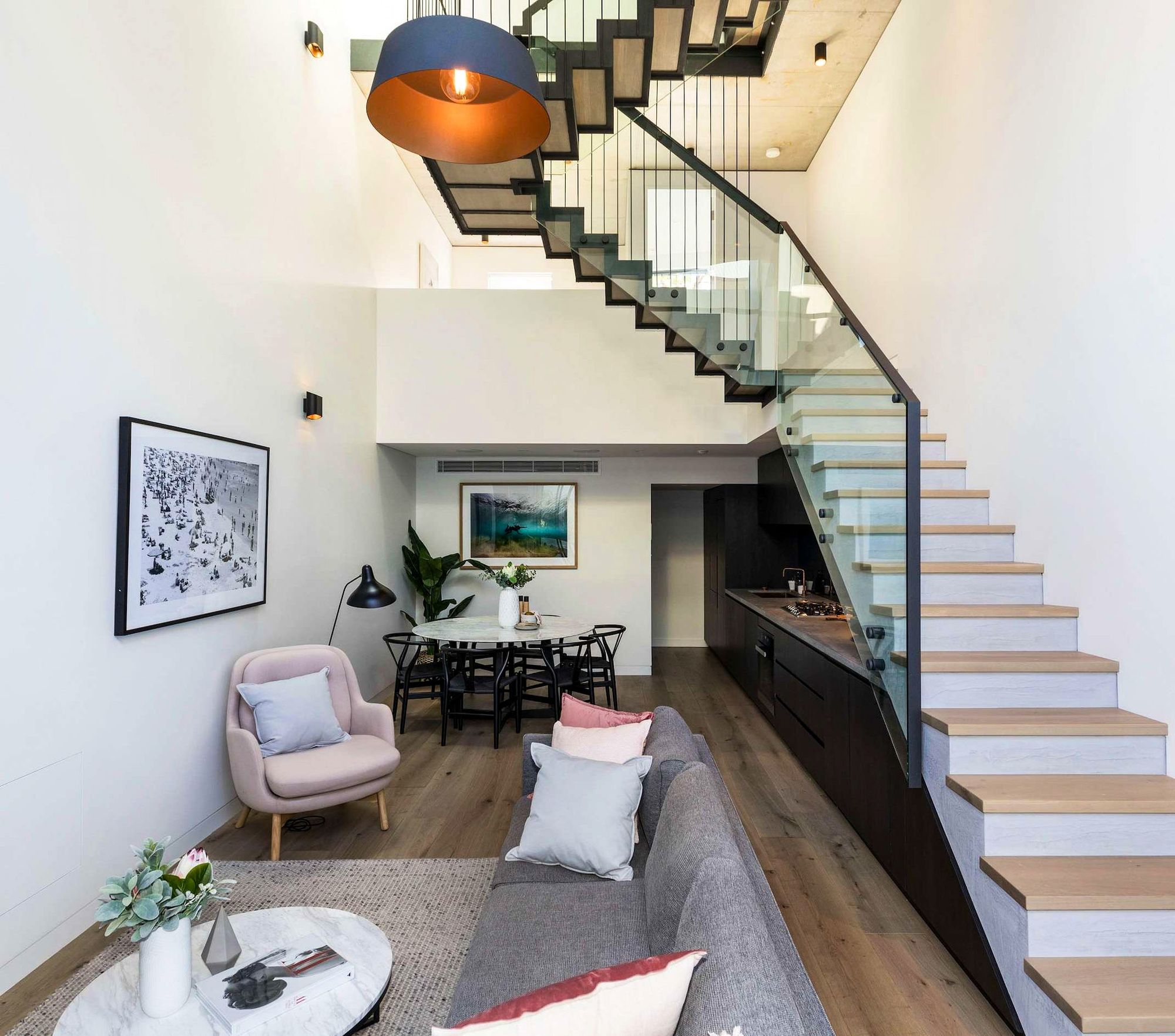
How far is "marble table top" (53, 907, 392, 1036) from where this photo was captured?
1606 mm

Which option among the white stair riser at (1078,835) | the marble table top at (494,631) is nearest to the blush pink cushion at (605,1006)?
the white stair riser at (1078,835)

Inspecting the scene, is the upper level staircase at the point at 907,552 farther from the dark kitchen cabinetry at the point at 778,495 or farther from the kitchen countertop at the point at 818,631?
the dark kitchen cabinetry at the point at 778,495

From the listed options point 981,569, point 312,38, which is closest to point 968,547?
point 981,569

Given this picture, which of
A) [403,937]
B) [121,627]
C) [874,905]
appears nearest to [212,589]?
[121,627]

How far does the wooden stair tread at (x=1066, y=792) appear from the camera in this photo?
222 centimetres

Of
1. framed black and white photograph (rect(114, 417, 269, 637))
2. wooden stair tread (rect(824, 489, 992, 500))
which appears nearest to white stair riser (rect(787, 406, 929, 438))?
wooden stair tread (rect(824, 489, 992, 500))

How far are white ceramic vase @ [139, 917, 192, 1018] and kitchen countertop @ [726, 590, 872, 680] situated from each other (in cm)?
247

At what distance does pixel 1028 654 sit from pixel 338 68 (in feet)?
18.9

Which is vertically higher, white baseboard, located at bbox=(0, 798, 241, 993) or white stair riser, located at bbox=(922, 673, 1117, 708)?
white stair riser, located at bbox=(922, 673, 1117, 708)

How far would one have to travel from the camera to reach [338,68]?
16.7 ft

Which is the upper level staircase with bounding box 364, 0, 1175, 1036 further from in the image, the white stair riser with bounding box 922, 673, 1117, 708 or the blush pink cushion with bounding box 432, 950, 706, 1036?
the blush pink cushion with bounding box 432, 950, 706, 1036

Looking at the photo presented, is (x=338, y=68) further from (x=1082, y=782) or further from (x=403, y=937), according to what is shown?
(x=1082, y=782)

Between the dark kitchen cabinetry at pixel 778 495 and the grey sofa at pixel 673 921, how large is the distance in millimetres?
3800

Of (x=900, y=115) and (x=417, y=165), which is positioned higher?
(x=417, y=165)
